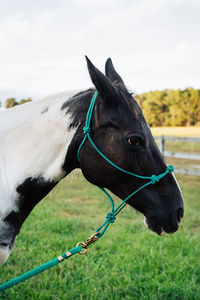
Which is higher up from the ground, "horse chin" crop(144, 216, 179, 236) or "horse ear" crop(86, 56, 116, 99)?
"horse ear" crop(86, 56, 116, 99)

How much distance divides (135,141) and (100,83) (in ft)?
1.35

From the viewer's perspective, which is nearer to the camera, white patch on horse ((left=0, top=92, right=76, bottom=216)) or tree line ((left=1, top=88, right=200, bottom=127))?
white patch on horse ((left=0, top=92, right=76, bottom=216))

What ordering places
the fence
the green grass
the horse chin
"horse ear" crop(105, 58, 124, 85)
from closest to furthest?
the horse chin, "horse ear" crop(105, 58, 124, 85), the green grass, the fence

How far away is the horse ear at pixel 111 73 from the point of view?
1.84 m

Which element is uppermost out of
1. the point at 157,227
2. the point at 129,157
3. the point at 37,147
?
the point at 37,147

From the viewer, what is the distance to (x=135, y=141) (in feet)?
4.86

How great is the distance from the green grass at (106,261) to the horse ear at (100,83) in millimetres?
726

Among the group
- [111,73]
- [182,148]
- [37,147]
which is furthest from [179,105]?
[37,147]

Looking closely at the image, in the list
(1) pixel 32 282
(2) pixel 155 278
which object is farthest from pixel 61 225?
(2) pixel 155 278

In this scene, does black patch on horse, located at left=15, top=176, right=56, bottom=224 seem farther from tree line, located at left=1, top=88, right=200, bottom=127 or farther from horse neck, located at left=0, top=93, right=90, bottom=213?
tree line, located at left=1, top=88, right=200, bottom=127

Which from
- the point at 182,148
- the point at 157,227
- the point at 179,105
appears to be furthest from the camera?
the point at 179,105

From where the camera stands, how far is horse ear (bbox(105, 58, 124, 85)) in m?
1.84

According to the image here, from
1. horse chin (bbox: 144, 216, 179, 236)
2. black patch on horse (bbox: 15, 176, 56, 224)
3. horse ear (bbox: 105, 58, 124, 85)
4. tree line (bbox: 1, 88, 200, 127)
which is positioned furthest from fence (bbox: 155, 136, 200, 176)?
tree line (bbox: 1, 88, 200, 127)

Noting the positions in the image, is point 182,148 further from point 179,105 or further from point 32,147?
point 179,105
